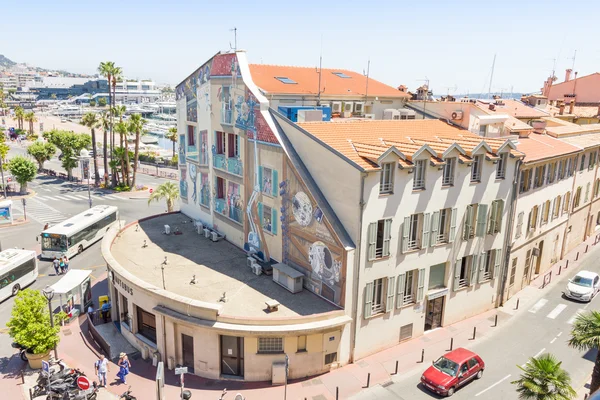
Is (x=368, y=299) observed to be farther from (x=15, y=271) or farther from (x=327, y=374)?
(x=15, y=271)

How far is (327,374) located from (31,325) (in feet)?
51.2

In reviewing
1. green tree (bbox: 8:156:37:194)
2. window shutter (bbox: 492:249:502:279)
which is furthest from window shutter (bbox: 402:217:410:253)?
green tree (bbox: 8:156:37:194)

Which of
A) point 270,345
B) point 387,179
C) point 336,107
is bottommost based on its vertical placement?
point 270,345

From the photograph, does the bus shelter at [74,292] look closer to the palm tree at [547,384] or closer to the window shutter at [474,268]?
the window shutter at [474,268]

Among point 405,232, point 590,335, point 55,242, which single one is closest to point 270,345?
point 405,232

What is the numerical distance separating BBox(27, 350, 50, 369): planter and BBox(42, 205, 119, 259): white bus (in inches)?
740

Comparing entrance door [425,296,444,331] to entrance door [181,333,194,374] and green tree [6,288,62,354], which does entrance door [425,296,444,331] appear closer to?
entrance door [181,333,194,374]

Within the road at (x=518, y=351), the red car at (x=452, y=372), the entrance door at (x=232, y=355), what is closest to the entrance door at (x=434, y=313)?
the road at (x=518, y=351)

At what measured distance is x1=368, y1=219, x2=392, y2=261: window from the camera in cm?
2394

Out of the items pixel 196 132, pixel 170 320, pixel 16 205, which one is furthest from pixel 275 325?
pixel 16 205

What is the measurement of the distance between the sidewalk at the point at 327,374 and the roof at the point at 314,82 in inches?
764

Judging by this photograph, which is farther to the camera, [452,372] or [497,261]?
[497,261]

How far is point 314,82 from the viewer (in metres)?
37.9

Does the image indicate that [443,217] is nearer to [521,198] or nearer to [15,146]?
[521,198]
